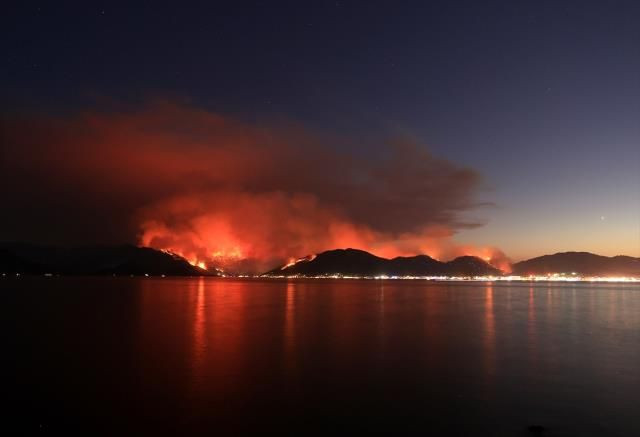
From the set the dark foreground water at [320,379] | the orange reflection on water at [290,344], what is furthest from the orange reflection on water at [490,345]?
the orange reflection on water at [290,344]

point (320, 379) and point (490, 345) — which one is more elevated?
point (320, 379)

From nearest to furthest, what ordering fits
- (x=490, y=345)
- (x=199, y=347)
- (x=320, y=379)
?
(x=320, y=379)
(x=199, y=347)
(x=490, y=345)

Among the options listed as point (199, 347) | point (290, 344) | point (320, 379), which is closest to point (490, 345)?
point (290, 344)

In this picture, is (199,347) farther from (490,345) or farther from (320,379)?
(490,345)

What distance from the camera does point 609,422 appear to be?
56.3 feet

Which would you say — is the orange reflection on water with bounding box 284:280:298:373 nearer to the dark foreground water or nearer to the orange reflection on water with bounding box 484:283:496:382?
the dark foreground water

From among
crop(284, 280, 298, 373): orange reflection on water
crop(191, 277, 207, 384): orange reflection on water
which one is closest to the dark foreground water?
crop(191, 277, 207, 384): orange reflection on water

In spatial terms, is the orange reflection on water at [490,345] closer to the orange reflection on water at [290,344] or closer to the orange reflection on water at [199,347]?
the orange reflection on water at [290,344]

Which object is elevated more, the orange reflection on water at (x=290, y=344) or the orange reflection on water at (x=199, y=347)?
the orange reflection on water at (x=199, y=347)

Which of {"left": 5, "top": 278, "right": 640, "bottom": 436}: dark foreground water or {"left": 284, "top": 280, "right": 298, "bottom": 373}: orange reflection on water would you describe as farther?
{"left": 284, "top": 280, "right": 298, "bottom": 373}: orange reflection on water

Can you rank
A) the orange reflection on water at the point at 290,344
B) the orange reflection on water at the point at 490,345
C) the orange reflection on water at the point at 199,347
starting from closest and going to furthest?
the orange reflection on water at the point at 199,347
the orange reflection on water at the point at 490,345
the orange reflection on water at the point at 290,344

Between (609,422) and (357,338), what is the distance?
806 inches

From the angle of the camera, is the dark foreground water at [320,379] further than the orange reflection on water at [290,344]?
No

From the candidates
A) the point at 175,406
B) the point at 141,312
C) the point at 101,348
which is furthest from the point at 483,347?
the point at 141,312
